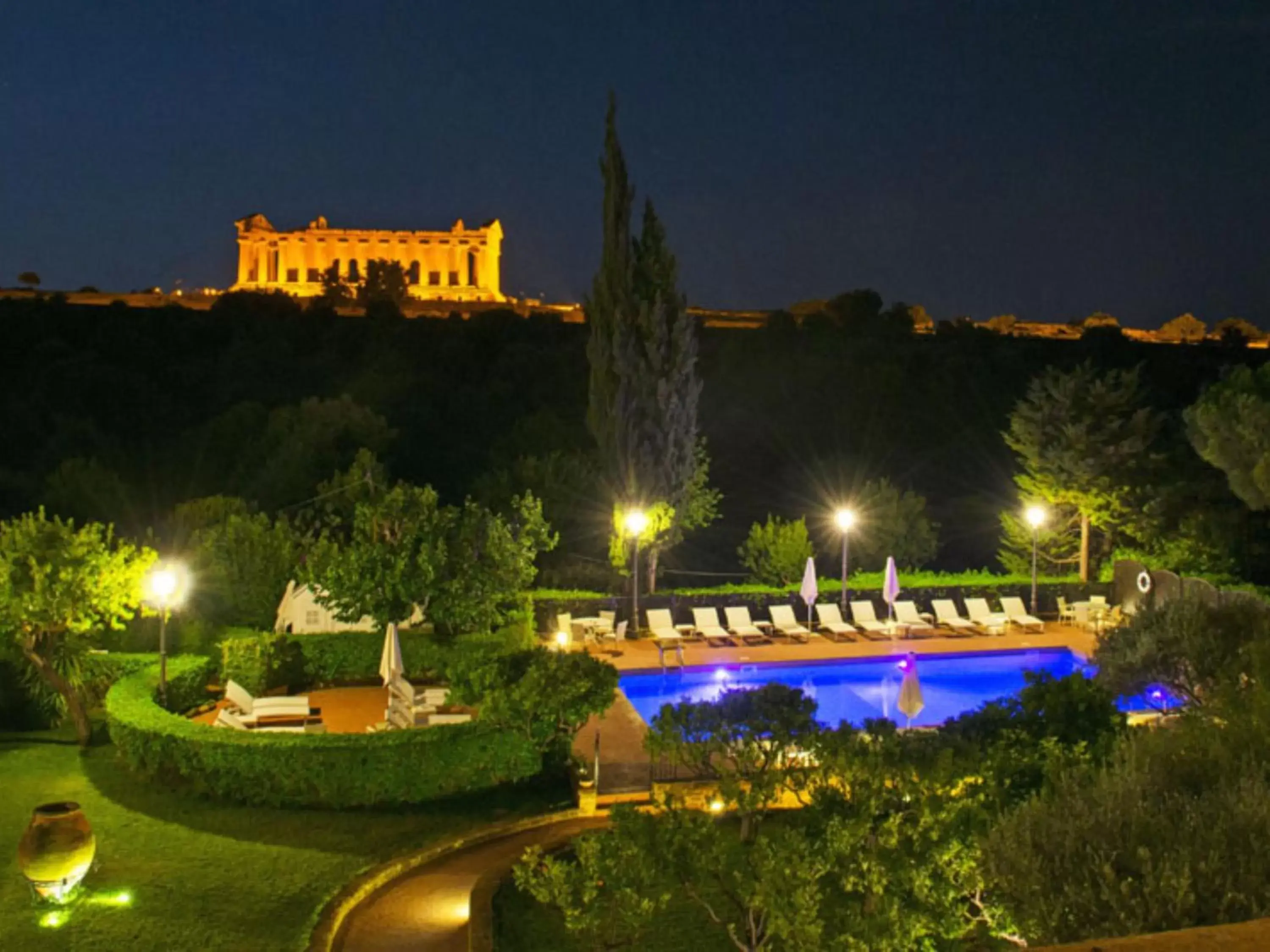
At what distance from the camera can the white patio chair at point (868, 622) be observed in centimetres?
1950

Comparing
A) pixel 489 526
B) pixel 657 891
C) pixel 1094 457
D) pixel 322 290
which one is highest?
pixel 322 290

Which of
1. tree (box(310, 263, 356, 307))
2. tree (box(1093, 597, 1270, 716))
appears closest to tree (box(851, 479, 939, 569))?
tree (box(1093, 597, 1270, 716))

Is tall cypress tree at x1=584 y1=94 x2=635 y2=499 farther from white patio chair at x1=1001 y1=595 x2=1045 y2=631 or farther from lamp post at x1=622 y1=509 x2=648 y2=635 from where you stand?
white patio chair at x1=1001 y1=595 x2=1045 y2=631

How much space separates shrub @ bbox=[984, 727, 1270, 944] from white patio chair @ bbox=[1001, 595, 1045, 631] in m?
14.3

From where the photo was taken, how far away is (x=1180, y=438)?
80.1 ft

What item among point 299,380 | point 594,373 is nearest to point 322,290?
point 299,380

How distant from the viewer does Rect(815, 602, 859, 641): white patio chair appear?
1947cm

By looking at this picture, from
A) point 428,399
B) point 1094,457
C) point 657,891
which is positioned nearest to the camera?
point 657,891

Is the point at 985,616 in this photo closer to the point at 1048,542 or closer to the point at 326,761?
the point at 1048,542

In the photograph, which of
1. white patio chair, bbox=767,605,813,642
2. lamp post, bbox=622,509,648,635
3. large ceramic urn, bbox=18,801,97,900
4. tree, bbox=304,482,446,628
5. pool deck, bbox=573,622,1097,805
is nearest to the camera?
large ceramic urn, bbox=18,801,97,900

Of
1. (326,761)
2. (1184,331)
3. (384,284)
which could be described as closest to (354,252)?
(384,284)

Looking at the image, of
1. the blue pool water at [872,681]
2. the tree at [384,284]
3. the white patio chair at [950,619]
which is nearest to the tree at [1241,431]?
the blue pool water at [872,681]

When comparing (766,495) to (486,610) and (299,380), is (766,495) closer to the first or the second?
(299,380)

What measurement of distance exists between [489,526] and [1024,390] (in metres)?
34.4
